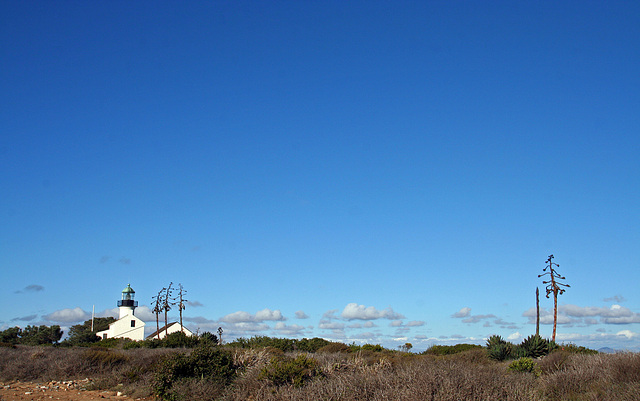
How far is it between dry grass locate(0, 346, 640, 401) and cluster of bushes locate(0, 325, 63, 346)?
50027 millimetres

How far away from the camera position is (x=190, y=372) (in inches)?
576

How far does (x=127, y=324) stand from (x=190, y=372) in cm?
5865

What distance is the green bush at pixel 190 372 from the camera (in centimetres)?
1413

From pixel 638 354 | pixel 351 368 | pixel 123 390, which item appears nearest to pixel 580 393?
pixel 638 354

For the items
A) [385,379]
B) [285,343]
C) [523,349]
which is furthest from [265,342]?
[385,379]

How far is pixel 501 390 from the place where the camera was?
8711 millimetres

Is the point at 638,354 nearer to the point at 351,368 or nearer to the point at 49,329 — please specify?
the point at 351,368

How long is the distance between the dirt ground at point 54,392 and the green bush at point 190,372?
67.5 inches

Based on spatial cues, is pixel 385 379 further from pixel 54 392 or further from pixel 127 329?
pixel 127 329

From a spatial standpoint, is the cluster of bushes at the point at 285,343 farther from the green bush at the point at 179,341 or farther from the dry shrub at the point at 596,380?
the dry shrub at the point at 596,380

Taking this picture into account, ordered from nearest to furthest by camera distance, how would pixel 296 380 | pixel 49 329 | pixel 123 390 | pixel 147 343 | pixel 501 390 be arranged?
pixel 501 390 < pixel 296 380 < pixel 123 390 < pixel 147 343 < pixel 49 329

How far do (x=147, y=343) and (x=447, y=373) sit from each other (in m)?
33.8

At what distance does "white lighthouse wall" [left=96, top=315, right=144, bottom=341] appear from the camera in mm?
66062

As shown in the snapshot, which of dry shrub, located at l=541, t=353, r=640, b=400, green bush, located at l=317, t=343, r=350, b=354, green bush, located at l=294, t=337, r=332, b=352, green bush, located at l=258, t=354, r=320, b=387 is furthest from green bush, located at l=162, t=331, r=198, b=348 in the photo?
dry shrub, located at l=541, t=353, r=640, b=400
